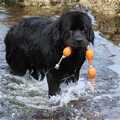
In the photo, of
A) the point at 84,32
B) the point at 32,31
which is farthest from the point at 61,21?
the point at 32,31

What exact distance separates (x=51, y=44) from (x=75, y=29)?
0.52 m

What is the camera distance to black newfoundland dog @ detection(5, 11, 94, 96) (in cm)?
676

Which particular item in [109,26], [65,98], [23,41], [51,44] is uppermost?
[51,44]

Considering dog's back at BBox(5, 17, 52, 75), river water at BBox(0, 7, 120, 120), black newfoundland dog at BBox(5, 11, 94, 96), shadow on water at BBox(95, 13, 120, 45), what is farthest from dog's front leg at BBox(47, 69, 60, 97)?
shadow on water at BBox(95, 13, 120, 45)

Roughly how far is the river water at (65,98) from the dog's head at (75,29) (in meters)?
1.05

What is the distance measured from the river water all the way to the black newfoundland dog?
0.82 feet

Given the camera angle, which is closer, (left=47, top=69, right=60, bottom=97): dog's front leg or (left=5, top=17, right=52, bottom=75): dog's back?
(left=47, top=69, right=60, bottom=97): dog's front leg

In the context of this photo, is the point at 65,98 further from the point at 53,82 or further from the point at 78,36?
the point at 78,36

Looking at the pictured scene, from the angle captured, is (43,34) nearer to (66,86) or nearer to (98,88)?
(66,86)

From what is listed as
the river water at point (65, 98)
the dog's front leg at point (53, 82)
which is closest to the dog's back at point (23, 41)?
the river water at point (65, 98)

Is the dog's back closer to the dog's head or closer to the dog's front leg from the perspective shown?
the dog's front leg

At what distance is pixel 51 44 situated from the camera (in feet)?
23.2

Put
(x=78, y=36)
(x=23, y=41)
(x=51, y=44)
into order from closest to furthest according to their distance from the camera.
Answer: (x=78, y=36) → (x=51, y=44) → (x=23, y=41)

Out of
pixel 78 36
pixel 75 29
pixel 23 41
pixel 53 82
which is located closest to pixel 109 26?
pixel 23 41
